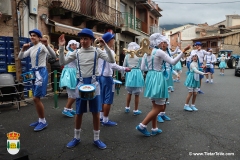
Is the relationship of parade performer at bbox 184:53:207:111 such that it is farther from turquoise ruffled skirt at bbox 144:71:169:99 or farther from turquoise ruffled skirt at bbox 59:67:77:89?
turquoise ruffled skirt at bbox 59:67:77:89

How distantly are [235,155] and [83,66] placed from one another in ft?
9.13

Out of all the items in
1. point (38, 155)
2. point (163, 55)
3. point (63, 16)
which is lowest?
point (38, 155)

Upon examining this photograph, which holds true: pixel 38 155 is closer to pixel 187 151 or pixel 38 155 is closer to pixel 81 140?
pixel 81 140

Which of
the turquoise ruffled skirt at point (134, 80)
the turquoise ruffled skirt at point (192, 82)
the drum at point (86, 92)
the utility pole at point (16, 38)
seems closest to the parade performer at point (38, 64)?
the drum at point (86, 92)

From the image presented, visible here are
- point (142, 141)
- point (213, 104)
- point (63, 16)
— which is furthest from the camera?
point (63, 16)

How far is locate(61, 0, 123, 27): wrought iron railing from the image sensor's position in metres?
12.7

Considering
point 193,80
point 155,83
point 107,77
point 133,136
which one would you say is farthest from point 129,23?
point 133,136

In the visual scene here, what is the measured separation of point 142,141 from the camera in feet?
14.1

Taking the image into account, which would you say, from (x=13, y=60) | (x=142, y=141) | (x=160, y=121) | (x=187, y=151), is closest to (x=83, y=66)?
(x=142, y=141)

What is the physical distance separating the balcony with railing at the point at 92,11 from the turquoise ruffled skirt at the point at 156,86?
26.4 ft

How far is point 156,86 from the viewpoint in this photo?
4402 millimetres

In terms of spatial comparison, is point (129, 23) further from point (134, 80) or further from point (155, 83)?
point (155, 83)

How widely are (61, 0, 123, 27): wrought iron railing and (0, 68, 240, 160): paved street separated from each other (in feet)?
24.6

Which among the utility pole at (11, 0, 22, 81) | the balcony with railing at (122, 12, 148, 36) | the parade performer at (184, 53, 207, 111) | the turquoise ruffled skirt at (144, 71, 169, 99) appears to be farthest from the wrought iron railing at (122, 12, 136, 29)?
the turquoise ruffled skirt at (144, 71, 169, 99)
